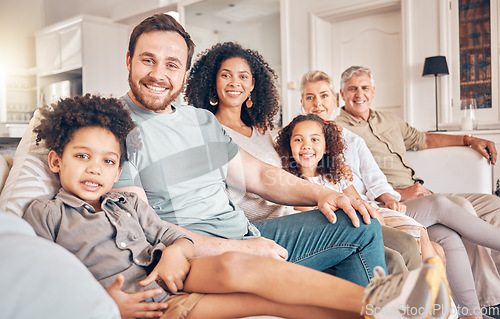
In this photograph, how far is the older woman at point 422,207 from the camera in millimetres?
1744

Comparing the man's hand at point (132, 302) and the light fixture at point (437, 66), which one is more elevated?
the light fixture at point (437, 66)

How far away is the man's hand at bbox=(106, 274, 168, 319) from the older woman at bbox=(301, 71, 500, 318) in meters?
1.32

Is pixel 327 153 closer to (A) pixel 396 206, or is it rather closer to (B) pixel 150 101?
(A) pixel 396 206

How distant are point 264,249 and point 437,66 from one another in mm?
3019

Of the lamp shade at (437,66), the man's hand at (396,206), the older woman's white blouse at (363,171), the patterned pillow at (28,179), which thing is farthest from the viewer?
the lamp shade at (437,66)

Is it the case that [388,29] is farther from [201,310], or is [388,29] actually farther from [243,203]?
[201,310]

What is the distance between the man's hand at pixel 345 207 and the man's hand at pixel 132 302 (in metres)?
0.56

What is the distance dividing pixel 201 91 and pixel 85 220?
104 cm

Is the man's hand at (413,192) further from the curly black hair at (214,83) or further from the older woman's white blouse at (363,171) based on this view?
the curly black hair at (214,83)

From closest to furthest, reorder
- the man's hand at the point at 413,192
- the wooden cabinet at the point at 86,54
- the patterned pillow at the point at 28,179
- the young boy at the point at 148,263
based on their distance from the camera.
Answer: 1. the young boy at the point at 148,263
2. the patterned pillow at the point at 28,179
3. the man's hand at the point at 413,192
4. the wooden cabinet at the point at 86,54

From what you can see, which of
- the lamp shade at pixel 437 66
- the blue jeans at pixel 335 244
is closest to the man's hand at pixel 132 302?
the blue jeans at pixel 335 244

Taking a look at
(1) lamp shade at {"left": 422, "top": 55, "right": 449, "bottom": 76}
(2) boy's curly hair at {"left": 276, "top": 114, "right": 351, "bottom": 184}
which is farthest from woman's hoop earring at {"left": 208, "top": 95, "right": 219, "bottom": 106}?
(1) lamp shade at {"left": 422, "top": 55, "right": 449, "bottom": 76}

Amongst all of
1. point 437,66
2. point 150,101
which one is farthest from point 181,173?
point 437,66

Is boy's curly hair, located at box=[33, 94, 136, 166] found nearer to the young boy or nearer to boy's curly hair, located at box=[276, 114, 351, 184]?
the young boy
